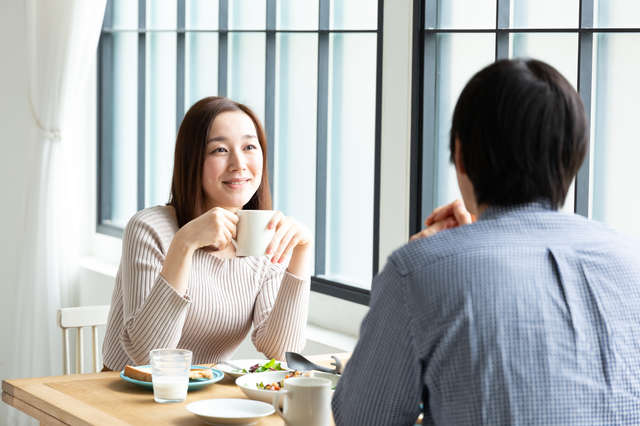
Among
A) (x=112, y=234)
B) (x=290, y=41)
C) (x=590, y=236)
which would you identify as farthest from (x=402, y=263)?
(x=112, y=234)

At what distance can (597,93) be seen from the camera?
2242 mm

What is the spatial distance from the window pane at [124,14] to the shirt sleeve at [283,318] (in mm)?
2382

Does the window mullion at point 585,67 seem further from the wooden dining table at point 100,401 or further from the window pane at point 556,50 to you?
the wooden dining table at point 100,401

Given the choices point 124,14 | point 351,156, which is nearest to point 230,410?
point 351,156

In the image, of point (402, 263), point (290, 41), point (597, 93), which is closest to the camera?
point (402, 263)

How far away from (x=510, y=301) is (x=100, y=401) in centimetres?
88

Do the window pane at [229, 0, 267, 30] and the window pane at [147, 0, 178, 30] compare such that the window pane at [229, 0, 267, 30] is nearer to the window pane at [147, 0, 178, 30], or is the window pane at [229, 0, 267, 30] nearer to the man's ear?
the window pane at [147, 0, 178, 30]

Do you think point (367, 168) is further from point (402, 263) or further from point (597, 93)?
point (402, 263)

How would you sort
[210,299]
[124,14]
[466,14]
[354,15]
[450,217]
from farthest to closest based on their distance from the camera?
[124,14]
[354,15]
[466,14]
[210,299]
[450,217]

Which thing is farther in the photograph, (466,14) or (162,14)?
(162,14)

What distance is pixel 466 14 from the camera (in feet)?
8.47

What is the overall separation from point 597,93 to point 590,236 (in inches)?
49.3

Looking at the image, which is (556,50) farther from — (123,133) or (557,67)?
(123,133)

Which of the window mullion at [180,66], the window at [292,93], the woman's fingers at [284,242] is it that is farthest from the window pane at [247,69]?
the woman's fingers at [284,242]
